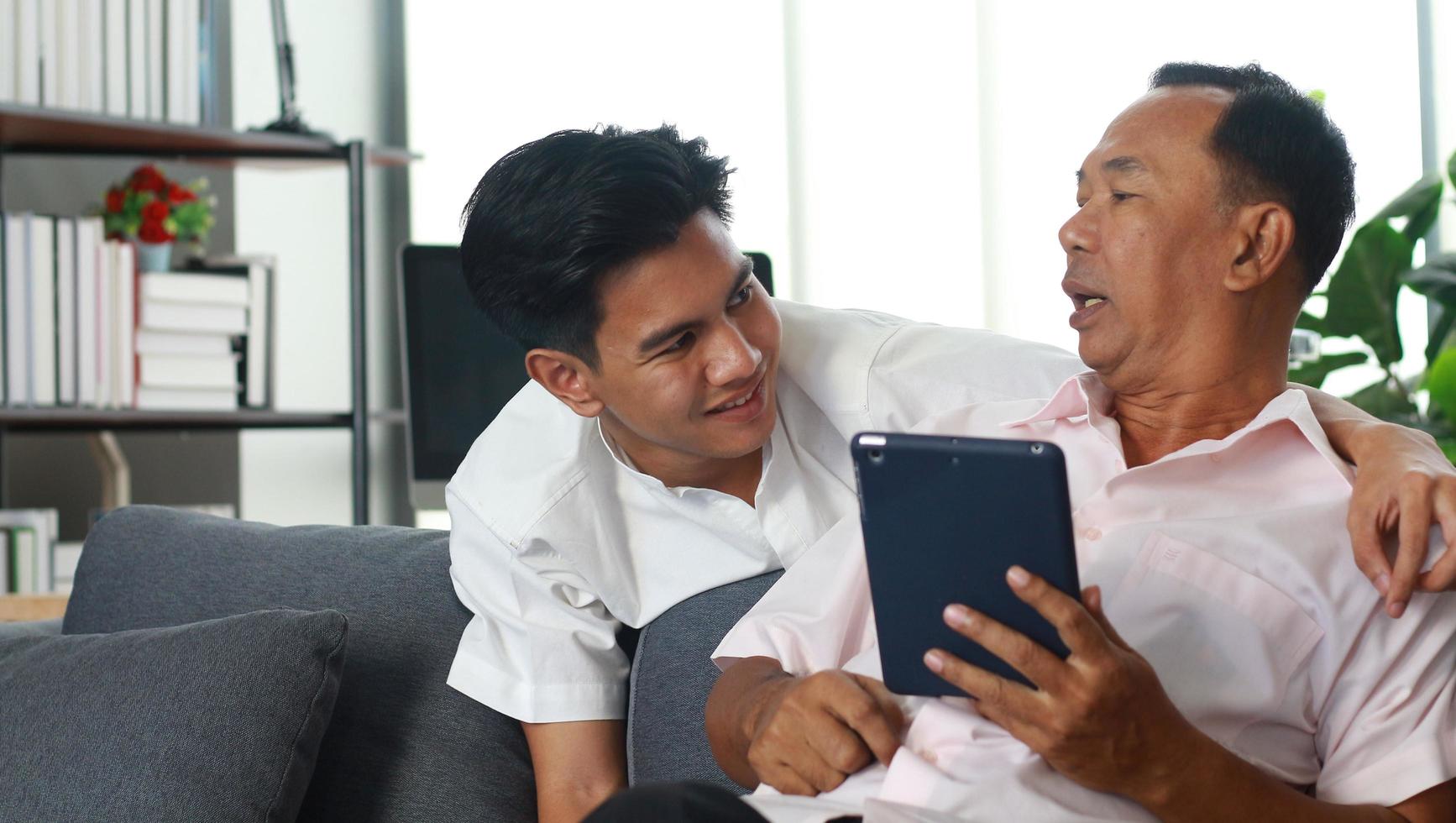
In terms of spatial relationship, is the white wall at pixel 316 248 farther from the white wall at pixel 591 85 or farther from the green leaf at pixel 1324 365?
the green leaf at pixel 1324 365

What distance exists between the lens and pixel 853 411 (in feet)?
4.94

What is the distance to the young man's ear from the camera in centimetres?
153

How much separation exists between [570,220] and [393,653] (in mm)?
542

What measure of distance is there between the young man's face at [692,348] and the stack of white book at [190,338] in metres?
1.74

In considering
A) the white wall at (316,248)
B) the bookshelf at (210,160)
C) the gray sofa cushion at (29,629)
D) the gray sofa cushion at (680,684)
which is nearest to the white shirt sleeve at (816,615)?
the gray sofa cushion at (680,684)

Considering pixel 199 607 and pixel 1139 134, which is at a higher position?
pixel 1139 134

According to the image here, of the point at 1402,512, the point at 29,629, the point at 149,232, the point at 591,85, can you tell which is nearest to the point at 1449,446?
the point at 1402,512

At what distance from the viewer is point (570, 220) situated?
1.41 meters

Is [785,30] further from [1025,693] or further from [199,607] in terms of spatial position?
[1025,693]

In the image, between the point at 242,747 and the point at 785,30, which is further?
the point at 785,30

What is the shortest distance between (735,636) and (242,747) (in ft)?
1.68

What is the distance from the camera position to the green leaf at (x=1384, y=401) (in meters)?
2.56

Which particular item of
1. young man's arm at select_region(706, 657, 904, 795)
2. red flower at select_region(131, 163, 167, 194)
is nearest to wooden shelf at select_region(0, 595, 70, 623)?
red flower at select_region(131, 163, 167, 194)

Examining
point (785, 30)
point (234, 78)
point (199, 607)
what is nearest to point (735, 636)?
point (199, 607)
